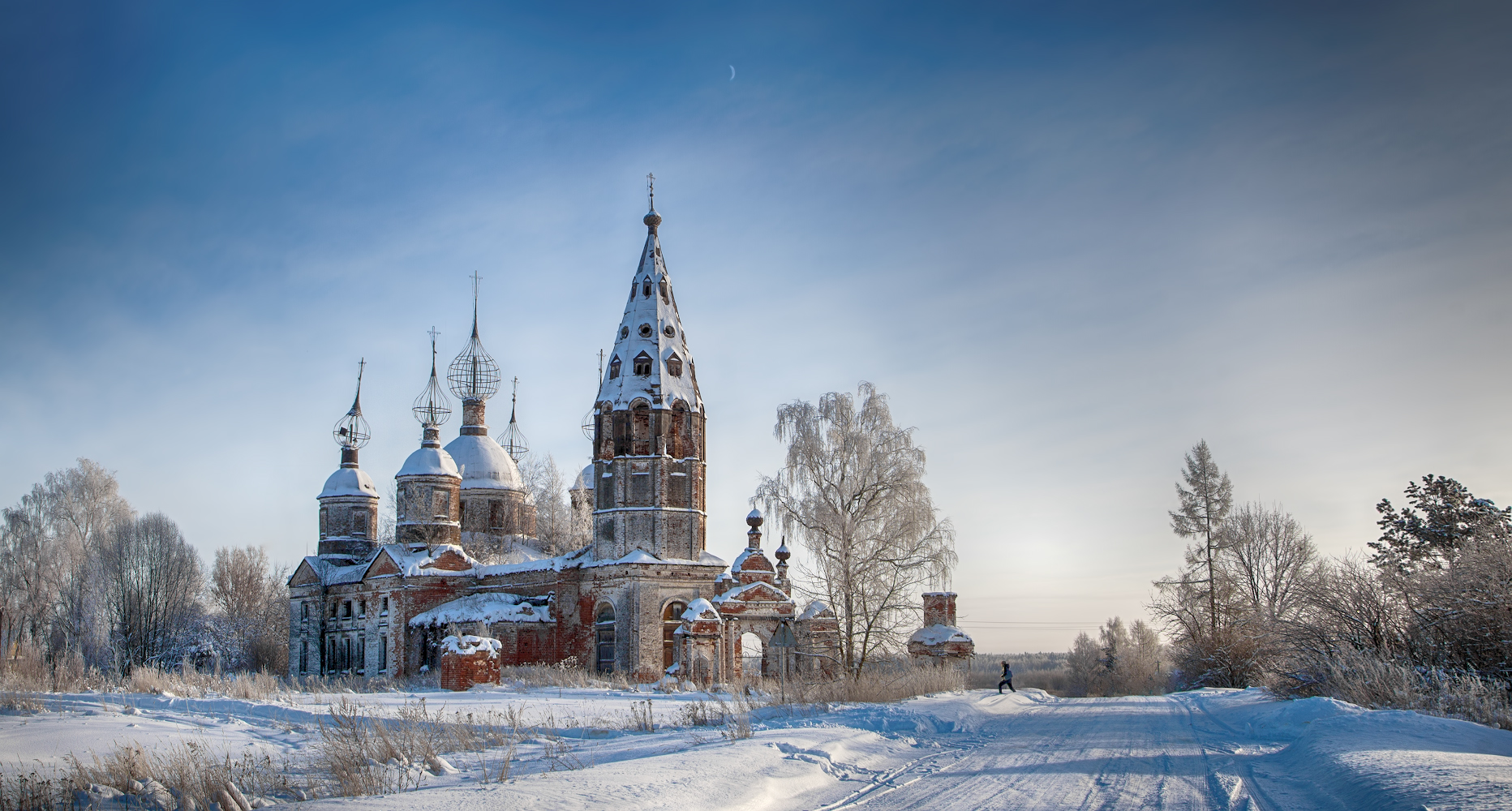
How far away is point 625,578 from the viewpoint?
35.4 metres

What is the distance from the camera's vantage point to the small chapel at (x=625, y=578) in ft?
110

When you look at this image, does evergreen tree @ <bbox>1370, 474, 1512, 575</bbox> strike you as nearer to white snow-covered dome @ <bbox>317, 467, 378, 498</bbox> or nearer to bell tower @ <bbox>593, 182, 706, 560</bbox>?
bell tower @ <bbox>593, 182, 706, 560</bbox>

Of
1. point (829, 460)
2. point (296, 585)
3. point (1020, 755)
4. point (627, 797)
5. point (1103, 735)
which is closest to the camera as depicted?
point (627, 797)

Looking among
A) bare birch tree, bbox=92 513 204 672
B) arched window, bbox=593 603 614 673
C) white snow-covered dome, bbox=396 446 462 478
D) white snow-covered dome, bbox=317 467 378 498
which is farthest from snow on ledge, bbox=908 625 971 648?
bare birch tree, bbox=92 513 204 672

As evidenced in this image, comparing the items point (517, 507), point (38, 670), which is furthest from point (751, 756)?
point (517, 507)

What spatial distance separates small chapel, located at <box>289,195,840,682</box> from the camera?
33.6m

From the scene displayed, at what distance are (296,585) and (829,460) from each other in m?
27.8

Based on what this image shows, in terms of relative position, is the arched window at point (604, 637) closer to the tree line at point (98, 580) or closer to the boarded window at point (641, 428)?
the boarded window at point (641, 428)

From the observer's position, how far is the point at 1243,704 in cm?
2080

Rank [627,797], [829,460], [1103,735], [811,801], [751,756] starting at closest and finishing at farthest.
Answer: [627,797] < [811,801] < [751,756] < [1103,735] < [829,460]

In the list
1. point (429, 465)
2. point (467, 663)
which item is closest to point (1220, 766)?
point (467, 663)

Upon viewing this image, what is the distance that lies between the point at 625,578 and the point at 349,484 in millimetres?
21189

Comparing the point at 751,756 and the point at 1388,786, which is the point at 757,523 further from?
the point at 1388,786

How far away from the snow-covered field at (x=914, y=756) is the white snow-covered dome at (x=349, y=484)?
31.7 m
